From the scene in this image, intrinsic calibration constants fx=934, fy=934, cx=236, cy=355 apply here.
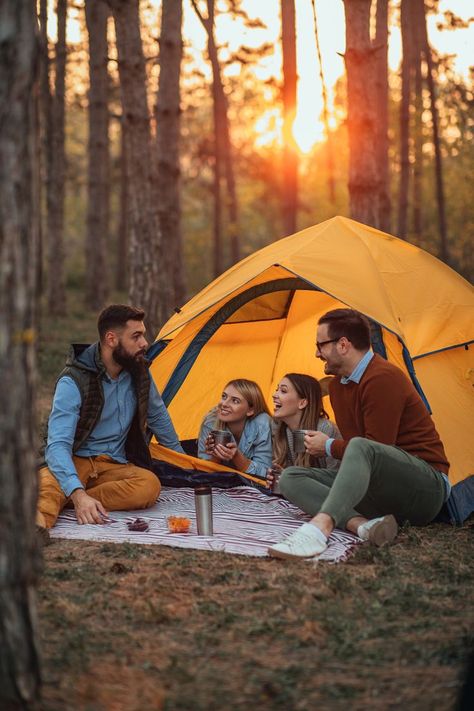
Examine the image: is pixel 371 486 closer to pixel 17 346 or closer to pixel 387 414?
pixel 387 414

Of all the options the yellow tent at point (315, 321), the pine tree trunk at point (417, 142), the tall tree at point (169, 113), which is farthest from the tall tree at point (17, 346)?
the pine tree trunk at point (417, 142)

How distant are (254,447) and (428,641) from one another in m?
3.16

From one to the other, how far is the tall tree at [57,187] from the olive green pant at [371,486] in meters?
12.8

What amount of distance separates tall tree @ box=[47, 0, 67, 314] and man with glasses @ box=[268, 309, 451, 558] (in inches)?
504

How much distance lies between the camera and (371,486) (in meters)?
4.97

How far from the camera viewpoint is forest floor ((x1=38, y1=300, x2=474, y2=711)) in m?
3.07

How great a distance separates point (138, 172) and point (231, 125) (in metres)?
27.4

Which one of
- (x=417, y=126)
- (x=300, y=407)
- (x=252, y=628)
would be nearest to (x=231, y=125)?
(x=417, y=126)

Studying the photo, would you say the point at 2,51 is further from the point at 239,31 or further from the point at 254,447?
the point at 239,31

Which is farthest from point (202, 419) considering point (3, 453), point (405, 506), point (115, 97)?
point (115, 97)

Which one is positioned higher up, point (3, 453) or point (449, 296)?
point (449, 296)

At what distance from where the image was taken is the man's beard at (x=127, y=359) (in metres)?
5.78

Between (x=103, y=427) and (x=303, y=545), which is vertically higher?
(x=103, y=427)

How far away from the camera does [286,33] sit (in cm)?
1550
